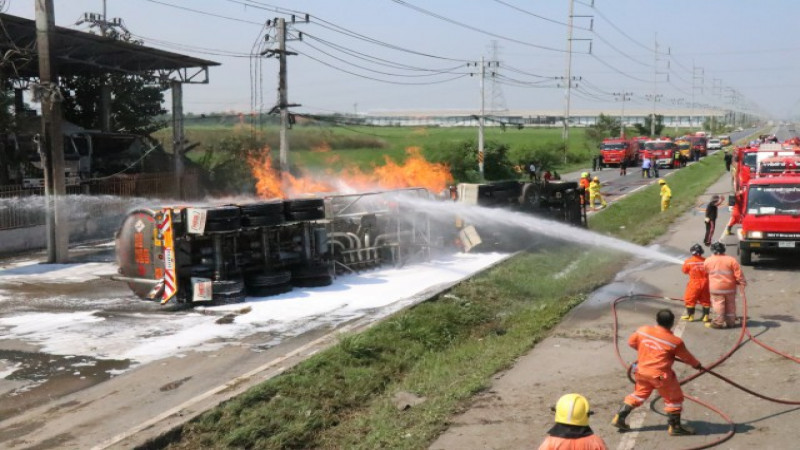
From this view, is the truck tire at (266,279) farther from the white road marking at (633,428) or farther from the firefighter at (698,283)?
the white road marking at (633,428)

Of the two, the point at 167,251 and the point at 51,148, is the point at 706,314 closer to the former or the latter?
the point at 167,251

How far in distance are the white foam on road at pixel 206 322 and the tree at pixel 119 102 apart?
2399 centimetres

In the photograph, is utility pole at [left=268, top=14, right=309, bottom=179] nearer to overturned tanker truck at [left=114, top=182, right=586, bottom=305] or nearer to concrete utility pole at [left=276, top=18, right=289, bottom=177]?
concrete utility pole at [left=276, top=18, right=289, bottom=177]

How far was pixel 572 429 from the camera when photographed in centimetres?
500

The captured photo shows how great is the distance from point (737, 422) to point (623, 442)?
139 centimetres

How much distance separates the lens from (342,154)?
151ft

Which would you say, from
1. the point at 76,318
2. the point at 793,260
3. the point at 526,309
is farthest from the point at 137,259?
the point at 793,260

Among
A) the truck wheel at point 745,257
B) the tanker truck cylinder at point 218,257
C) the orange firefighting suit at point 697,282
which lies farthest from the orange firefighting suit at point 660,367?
the truck wheel at point 745,257

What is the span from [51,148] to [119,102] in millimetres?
21856

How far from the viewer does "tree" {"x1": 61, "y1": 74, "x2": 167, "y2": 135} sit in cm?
3881

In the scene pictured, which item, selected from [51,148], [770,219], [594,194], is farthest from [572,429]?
[594,194]

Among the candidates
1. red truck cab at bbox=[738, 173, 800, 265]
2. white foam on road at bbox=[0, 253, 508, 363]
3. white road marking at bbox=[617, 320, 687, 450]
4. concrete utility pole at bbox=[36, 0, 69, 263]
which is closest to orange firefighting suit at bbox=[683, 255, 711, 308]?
white road marking at bbox=[617, 320, 687, 450]

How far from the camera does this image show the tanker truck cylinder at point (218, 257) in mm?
14867

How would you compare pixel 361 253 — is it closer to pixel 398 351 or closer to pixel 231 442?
pixel 398 351
